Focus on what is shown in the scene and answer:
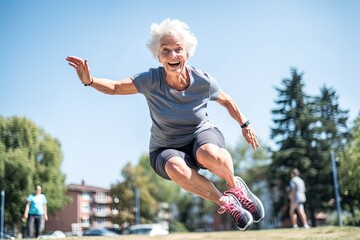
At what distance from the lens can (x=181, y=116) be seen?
14.0 feet

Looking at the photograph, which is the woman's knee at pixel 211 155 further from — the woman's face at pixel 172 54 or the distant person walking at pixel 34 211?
the distant person walking at pixel 34 211

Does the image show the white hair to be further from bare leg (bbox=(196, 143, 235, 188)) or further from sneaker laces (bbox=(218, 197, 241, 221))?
sneaker laces (bbox=(218, 197, 241, 221))

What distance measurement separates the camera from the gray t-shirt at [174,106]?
4.29 m

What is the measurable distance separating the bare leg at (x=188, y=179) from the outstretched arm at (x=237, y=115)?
804 mm

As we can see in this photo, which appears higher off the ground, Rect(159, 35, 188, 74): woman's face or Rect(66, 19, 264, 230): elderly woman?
Rect(159, 35, 188, 74): woman's face

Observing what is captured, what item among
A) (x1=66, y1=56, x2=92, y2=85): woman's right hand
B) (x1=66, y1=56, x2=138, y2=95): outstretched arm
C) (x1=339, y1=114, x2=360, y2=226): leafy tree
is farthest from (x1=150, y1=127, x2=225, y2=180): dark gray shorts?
(x1=339, y1=114, x2=360, y2=226): leafy tree

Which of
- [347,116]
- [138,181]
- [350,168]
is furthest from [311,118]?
[138,181]

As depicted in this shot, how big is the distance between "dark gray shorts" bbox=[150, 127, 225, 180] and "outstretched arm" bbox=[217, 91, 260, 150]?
342 millimetres

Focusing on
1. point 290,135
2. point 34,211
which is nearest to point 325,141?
point 290,135

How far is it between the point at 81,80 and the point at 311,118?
142ft

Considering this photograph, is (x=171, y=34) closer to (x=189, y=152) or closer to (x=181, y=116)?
(x=181, y=116)

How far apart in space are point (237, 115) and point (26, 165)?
1423 inches

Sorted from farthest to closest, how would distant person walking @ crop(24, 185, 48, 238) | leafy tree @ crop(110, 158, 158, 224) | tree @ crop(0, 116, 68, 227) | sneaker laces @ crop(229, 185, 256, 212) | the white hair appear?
leafy tree @ crop(110, 158, 158, 224) → tree @ crop(0, 116, 68, 227) → distant person walking @ crop(24, 185, 48, 238) → sneaker laces @ crop(229, 185, 256, 212) → the white hair

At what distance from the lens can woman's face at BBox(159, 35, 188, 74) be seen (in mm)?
4293
